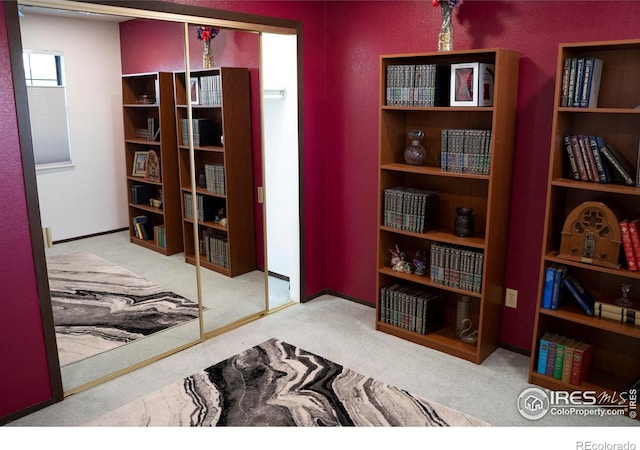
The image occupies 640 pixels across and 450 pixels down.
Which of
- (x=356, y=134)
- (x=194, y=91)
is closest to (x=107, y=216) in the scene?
Answer: (x=194, y=91)

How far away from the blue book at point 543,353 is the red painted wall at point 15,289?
8.75ft

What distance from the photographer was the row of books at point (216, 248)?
348 cm

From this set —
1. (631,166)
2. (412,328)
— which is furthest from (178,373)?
(631,166)

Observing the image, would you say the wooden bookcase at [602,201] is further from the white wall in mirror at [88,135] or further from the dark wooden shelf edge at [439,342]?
the white wall in mirror at [88,135]

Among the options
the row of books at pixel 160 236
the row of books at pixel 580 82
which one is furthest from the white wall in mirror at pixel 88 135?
the row of books at pixel 580 82

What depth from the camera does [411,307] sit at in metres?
3.41

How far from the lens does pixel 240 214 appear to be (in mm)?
3676

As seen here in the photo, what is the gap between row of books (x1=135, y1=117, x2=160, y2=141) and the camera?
10.3 feet

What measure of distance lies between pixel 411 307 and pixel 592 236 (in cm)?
120

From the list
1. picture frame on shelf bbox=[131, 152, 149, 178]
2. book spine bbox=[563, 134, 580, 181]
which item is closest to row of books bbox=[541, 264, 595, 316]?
book spine bbox=[563, 134, 580, 181]

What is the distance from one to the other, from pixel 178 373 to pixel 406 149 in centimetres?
199

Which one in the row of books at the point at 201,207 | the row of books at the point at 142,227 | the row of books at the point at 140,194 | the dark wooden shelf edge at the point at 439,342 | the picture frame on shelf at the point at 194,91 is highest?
the picture frame on shelf at the point at 194,91

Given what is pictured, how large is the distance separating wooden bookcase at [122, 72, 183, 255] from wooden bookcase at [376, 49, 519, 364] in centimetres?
133

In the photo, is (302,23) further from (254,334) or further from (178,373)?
(178,373)
